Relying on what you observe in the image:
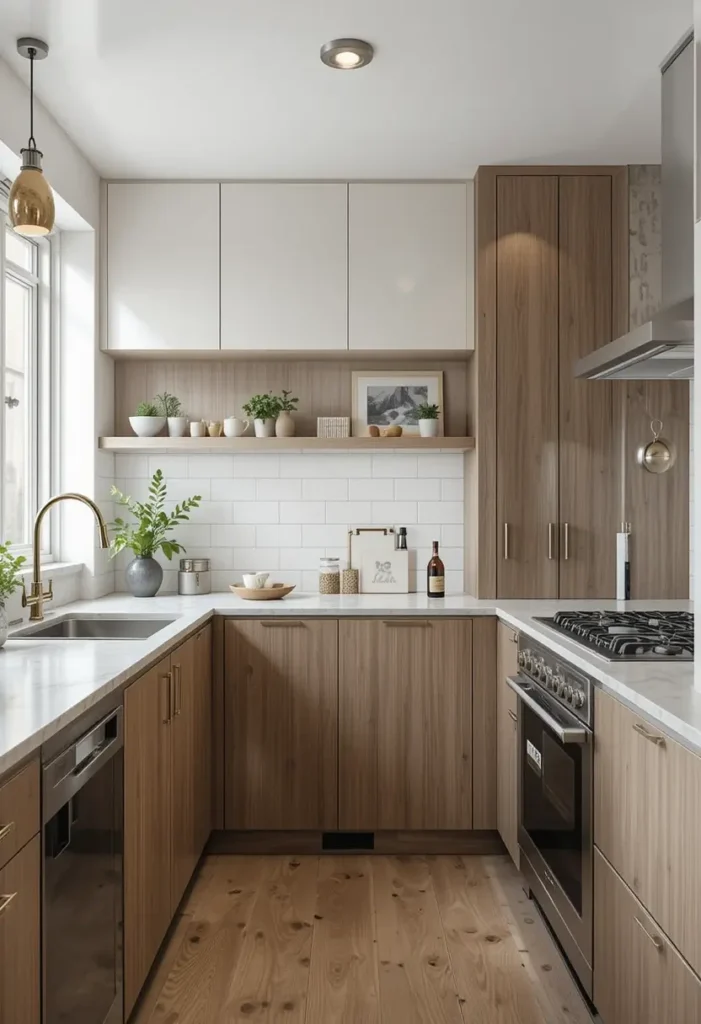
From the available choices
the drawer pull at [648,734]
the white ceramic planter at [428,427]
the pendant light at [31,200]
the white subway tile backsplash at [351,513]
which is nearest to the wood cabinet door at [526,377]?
the white ceramic planter at [428,427]

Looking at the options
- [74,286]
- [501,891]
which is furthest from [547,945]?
[74,286]

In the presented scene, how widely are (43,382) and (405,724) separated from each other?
6.75 feet

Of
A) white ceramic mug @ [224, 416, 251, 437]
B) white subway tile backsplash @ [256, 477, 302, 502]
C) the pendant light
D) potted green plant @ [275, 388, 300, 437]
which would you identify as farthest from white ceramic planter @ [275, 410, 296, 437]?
the pendant light

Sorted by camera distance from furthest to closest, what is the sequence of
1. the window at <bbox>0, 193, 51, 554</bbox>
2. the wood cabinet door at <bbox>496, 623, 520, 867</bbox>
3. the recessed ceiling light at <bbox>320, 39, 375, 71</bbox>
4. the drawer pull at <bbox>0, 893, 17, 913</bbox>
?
the window at <bbox>0, 193, 51, 554</bbox> < the wood cabinet door at <bbox>496, 623, 520, 867</bbox> < the recessed ceiling light at <bbox>320, 39, 375, 71</bbox> < the drawer pull at <bbox>0, 893, 17, 913</bbox>

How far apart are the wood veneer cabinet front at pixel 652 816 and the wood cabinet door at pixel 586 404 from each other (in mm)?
1540

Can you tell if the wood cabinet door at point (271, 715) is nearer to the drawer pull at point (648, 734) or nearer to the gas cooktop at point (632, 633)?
the gas cooktop at point (632, 633)

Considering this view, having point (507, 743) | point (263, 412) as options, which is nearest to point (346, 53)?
point (263, 412)

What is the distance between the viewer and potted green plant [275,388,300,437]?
12.6 ft

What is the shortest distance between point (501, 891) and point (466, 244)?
2592 millimetres

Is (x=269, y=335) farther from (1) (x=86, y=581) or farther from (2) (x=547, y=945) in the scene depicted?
(2) (x=547, y=945)

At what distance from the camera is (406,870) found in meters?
3.29

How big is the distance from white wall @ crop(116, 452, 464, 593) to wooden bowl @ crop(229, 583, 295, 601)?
36cm

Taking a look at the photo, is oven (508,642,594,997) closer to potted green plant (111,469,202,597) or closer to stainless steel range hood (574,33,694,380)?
stainless steel range hood (574,33,694,380)

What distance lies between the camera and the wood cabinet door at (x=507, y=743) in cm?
311
